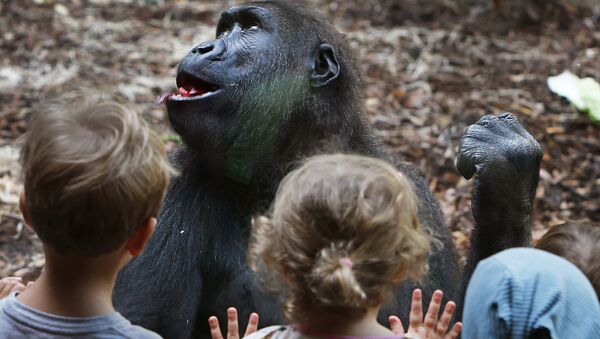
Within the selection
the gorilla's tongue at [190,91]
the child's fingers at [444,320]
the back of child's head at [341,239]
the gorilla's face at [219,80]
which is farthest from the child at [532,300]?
the gorilla's tongue at [190,91]

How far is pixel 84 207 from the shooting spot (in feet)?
9.51

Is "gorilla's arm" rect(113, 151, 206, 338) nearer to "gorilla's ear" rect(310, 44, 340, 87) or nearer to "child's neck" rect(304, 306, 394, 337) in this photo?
"gorilla's ear" rect(310, 44, 340, 87)

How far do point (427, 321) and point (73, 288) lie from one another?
1448 millimetres

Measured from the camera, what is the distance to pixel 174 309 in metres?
4.68

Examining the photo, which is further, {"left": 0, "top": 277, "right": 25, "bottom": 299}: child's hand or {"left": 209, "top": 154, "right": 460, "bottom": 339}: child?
{"left": 0, "top": 277, "right": 25, "bottom": 299}: child's hand

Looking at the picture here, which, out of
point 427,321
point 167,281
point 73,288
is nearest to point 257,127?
point 167,281

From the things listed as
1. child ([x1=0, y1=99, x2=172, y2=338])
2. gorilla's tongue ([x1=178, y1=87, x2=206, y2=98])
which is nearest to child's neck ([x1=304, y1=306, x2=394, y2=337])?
child ([x1=0, y1=99, x2=172, y2=338])

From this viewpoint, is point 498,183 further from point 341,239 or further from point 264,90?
point 341,239

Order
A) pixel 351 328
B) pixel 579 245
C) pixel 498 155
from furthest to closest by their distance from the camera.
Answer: pixel 498 155 < pixel 579 245 < pixel 351 328

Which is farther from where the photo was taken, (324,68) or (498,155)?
(324,68)

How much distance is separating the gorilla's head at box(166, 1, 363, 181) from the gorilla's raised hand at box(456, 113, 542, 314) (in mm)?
725

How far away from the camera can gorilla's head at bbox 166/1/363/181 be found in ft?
15.4

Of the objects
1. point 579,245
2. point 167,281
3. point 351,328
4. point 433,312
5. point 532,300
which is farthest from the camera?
point 167,281

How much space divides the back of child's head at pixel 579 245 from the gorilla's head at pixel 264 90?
145cm
